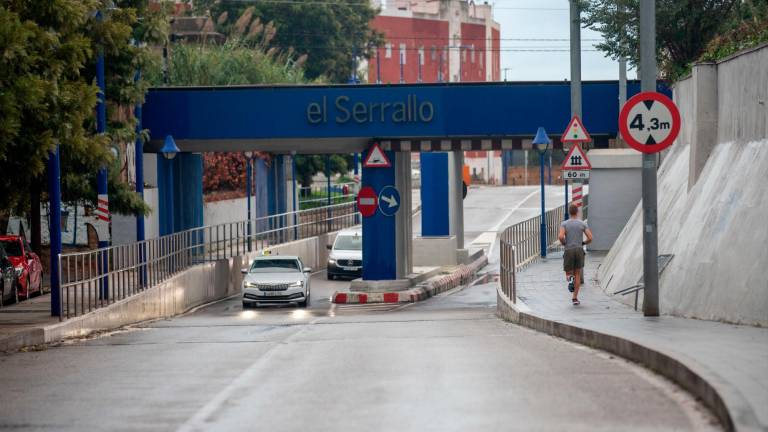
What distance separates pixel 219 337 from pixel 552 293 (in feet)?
24.3

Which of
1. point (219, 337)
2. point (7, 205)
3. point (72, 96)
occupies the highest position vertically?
point (72, 96)

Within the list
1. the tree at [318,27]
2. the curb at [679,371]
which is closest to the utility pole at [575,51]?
the curb at [679,371]

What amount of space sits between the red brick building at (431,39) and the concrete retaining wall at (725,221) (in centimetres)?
10646

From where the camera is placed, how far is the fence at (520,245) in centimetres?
2574

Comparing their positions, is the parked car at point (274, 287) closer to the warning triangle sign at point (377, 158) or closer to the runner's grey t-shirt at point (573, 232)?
the warning triangle sign at point (377, 158)

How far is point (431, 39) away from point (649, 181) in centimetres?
11799

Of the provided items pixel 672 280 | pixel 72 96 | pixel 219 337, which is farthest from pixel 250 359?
pixel 72 96

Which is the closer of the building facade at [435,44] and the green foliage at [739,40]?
the green foliage at [739,40]

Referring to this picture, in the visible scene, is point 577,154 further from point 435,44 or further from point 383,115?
point 435,44

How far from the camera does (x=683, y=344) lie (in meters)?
13.7

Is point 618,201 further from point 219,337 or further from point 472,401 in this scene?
point 472,401

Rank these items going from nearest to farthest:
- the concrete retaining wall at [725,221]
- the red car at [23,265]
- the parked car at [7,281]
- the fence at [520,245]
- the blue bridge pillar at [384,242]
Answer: the concrete retaining wall at [725,221]
the fence at [520,245]
the parked car at [7,281]
the red car at [23,265]
the blue bridge pillar at [384,242]

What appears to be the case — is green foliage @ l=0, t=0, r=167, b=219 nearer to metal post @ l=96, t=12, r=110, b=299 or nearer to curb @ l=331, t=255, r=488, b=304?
metal post @ l=96, t=12, r=110, b=299

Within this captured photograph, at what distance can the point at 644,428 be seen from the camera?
32.1 feet
